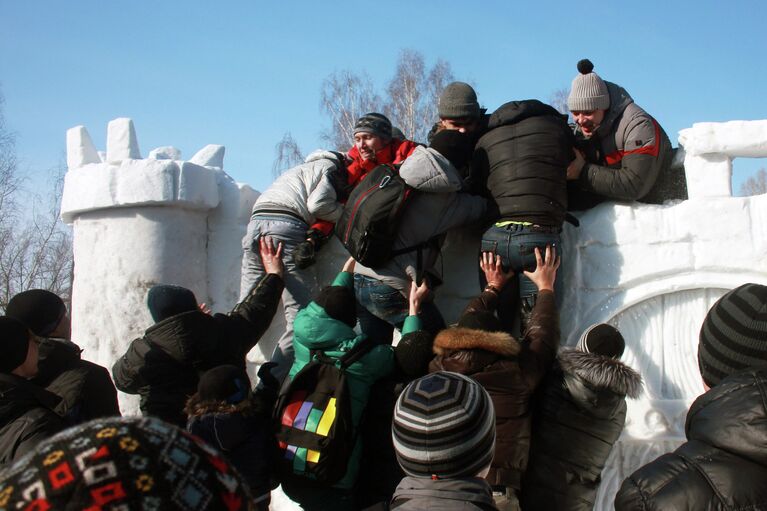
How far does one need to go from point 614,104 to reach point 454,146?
2.74 feet

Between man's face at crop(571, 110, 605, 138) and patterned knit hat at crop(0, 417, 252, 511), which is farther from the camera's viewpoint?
man's face at crop(571, 110, 605, 138)

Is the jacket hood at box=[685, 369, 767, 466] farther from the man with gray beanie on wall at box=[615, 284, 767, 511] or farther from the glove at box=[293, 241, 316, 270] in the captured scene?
the glove at box=[293, 241, 316, 270]

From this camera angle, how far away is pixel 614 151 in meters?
4.02

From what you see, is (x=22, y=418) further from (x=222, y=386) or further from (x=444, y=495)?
(x=444, y=495)

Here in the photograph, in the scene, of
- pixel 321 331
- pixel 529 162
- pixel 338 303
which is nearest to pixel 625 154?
pixel 529 162

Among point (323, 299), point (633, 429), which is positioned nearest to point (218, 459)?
point (323, 299)

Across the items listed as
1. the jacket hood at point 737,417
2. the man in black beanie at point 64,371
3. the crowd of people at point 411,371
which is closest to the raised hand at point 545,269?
the crowd of people at point 411,371

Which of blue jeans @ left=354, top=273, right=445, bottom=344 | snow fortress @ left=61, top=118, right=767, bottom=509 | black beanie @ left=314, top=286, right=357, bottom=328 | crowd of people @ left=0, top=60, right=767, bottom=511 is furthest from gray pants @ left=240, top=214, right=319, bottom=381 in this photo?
black beanie @ left=314, top=286, right=357, bottom=328

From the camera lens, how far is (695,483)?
1.79 meters

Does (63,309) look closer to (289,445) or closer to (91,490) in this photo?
(289,445)

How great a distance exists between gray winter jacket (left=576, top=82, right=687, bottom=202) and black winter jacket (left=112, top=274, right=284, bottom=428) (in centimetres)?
192

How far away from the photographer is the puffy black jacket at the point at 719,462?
5.74 ft

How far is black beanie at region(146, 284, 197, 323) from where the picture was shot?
3475mm

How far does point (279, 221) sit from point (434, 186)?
915 millimetres
